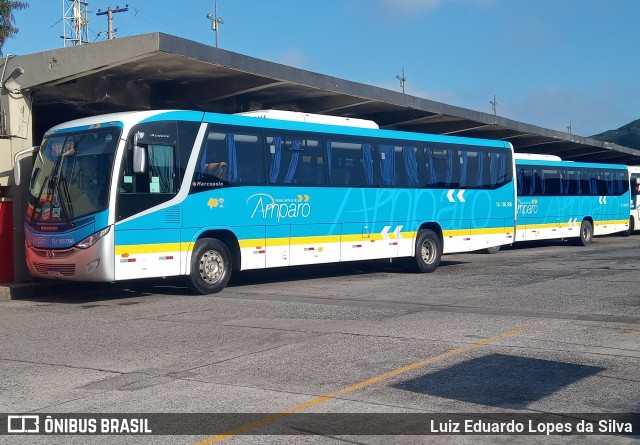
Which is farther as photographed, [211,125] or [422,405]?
[211,125]

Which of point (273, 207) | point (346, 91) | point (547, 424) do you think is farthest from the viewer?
point (346, 91)

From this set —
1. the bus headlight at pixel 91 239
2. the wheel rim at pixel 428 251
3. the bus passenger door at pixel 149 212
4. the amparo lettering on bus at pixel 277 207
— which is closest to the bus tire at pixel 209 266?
the bus passenger door at pixel 149 212

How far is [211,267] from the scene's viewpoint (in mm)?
15594

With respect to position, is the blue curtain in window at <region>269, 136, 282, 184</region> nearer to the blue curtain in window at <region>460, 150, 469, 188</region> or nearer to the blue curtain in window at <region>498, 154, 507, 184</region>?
the blue curtain in window at <region>460, 150, 469, 188</region>

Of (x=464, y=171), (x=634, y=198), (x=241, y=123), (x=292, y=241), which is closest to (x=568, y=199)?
(x=634, y=198)

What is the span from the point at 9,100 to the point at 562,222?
70.8 feet

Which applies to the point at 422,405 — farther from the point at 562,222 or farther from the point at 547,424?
the point at 562,222

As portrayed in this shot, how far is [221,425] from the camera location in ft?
21.3

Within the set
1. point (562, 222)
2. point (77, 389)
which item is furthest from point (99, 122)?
point (562, 222)

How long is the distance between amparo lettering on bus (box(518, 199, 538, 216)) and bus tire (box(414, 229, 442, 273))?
9.20 meters

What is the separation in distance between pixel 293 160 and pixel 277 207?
1136 millimetres

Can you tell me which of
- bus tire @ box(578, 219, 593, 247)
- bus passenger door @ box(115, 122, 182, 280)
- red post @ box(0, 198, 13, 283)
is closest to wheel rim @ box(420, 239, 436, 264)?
bus passenger door @ box(115, 122, 182, 280)

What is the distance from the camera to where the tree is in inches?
1478

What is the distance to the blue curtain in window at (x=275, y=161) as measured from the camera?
55.4 ft
